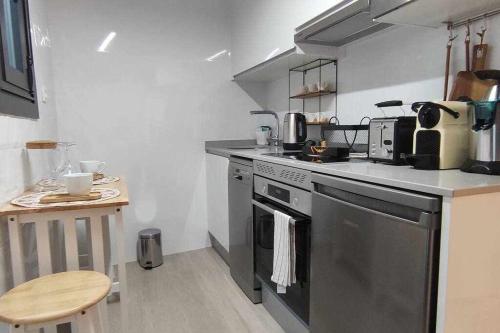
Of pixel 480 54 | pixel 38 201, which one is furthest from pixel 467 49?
pixel 38 201

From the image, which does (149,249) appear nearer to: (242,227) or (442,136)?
(242,227)

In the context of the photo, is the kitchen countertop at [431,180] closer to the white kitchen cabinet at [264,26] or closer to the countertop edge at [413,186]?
the countertop edge at [413,186]

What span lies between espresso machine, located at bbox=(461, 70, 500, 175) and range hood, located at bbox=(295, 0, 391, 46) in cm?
57

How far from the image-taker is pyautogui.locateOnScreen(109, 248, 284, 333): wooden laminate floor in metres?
1.80

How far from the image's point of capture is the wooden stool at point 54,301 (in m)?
0.87

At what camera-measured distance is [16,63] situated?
1.54 meters

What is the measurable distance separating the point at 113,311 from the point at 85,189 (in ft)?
3.63

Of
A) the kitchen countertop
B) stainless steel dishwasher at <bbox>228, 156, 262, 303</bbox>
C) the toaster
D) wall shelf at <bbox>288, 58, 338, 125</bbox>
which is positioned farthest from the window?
wall shelf at <bbox>288, 58, 338, 125</bbox>

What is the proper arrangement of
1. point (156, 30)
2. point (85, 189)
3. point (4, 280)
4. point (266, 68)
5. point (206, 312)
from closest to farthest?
point (4, 280)
point (85, 189)
point (206, 312)
point (266, 68)
point (156, 30)

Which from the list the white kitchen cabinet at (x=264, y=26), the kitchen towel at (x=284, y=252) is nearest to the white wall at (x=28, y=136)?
the kitchen towel at (x=284, y=252)

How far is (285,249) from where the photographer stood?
4.85 feet

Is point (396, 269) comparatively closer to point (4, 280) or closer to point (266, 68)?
point (4, 280)

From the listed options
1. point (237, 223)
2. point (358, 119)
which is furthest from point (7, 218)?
point (358, 119)

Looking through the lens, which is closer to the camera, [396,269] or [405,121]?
[396,269]
